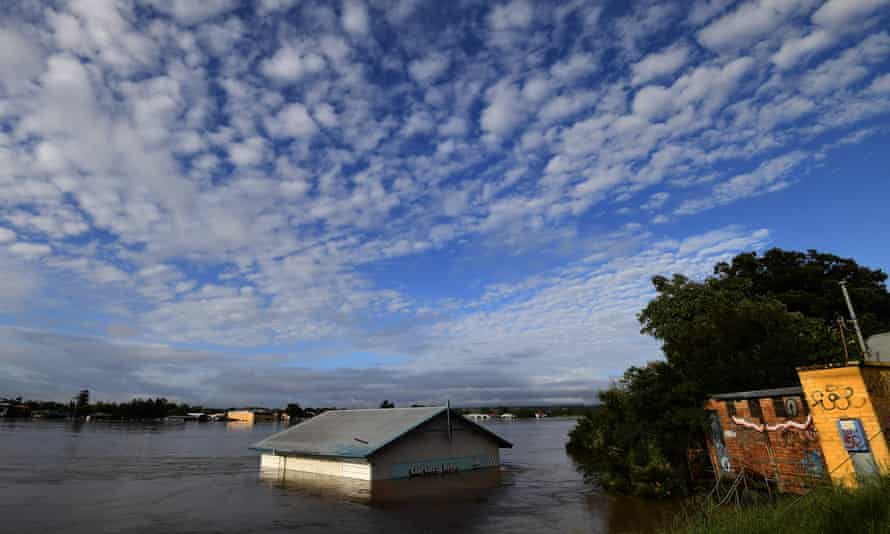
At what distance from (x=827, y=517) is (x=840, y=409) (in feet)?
23.1

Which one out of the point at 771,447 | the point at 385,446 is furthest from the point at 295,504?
the point at 771,447

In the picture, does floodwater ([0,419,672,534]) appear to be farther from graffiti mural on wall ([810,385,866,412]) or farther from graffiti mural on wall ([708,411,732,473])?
graffiti mural on wall ([810,385,866,412])

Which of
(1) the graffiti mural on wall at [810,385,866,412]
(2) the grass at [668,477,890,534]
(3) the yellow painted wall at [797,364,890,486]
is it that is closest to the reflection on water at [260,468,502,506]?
(3) the yellow painted wall at [797,364,890,486]

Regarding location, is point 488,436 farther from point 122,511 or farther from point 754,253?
point 754,253

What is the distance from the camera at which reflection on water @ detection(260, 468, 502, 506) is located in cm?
2209

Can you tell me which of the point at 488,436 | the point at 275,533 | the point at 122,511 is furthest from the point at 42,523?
the point at 488,436

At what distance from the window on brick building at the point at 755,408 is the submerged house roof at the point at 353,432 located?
54.5ft

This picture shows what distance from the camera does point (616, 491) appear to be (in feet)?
75.7

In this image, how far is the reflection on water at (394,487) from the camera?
22.1m

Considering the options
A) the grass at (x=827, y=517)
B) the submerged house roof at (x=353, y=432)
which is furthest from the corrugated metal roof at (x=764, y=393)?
the submerged house roof at (x=353, y=432)

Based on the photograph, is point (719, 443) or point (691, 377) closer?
point (719, 443)

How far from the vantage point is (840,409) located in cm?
1373

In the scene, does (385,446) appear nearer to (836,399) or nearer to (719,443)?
(719,443)

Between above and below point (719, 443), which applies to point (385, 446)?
above
